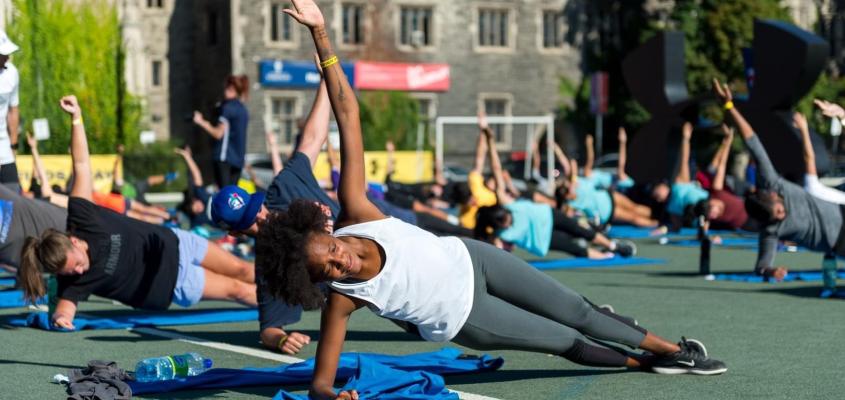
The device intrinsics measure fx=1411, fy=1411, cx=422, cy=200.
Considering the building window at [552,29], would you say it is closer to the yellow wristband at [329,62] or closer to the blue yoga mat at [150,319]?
the blue yoga mat at [150,319]

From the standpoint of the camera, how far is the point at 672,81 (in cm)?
2447

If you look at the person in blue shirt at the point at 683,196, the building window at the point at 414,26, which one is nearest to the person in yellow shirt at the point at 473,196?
the person in blue shirt at the point at 683,196

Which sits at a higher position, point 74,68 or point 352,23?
point 352,23

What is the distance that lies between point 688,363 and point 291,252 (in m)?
2.66

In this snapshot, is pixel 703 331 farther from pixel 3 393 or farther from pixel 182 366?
pixel 3 393

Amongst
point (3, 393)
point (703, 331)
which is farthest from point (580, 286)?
point (3, 393)

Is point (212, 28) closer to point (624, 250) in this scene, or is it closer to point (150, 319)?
point (624, 250)

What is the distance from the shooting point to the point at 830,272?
11.8m

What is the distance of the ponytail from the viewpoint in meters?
8.65

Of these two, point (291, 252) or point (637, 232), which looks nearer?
point (291, 252)

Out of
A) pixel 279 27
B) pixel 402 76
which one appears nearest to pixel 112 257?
pixel 279 27

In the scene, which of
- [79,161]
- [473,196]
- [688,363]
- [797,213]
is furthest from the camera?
[473,196]

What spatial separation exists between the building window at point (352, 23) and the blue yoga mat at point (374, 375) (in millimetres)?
42674

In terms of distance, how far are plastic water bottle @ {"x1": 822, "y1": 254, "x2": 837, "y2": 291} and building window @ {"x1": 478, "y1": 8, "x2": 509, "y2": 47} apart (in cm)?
4170
